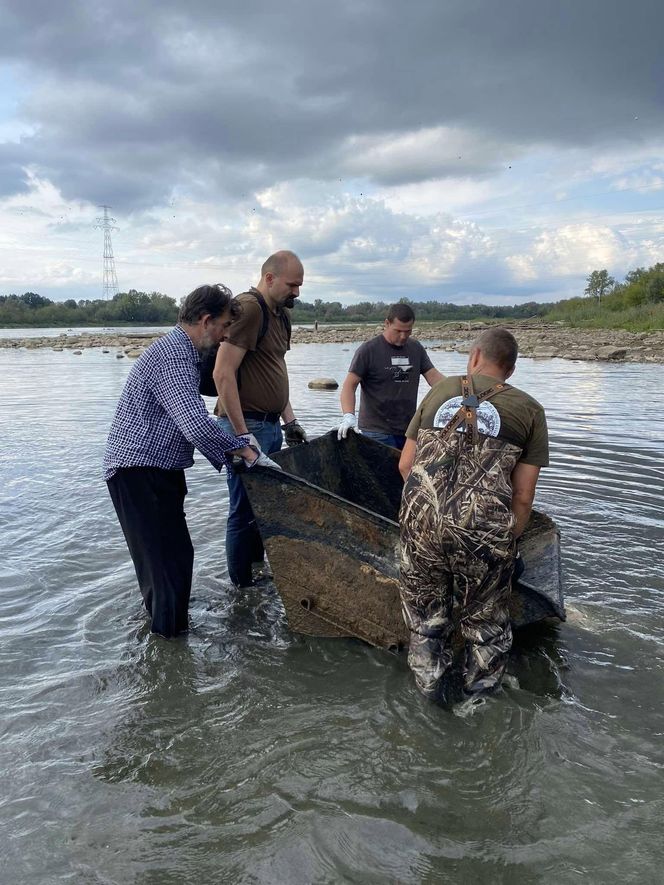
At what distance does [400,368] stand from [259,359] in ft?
5.70

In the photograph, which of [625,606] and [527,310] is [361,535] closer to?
[625,606]

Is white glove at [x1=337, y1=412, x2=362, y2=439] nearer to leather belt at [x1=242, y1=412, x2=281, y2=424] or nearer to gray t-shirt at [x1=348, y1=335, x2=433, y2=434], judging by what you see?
gray t-shirt at [x1=348, y1=335, x2=433, y2=434]

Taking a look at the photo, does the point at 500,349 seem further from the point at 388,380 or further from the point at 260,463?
the point at 388,380

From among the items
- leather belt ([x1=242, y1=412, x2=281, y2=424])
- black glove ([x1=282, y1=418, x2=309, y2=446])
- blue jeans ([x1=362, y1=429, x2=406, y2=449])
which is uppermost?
leather belt ([x1=242, y1=412, x2=281, y2=424])

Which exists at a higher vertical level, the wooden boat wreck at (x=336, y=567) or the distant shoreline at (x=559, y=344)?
the distant shoreline at (x=559, y=344)

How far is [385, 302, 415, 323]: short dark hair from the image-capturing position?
561cm

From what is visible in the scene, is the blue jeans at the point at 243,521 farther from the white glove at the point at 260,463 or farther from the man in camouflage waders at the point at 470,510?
the man in camouflage waders at the point at 470,510

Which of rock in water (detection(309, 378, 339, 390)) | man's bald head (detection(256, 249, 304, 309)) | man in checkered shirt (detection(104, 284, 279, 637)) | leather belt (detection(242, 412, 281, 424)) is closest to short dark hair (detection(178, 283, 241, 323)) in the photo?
man in checkered shirt (detection(104, 284, 279, 637))

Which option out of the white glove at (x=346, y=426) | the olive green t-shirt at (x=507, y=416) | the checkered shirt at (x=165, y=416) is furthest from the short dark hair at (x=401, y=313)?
the olive green t-shirt at (x=507, y=416)

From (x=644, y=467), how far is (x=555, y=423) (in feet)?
11.6

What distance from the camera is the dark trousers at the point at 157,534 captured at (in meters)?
3.60

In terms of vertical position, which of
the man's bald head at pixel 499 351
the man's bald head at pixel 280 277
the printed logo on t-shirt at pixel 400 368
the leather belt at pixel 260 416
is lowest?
the leather belt at pixel 260 416

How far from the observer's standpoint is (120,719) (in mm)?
3268

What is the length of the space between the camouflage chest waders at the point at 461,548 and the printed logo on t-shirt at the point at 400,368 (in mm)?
2698
